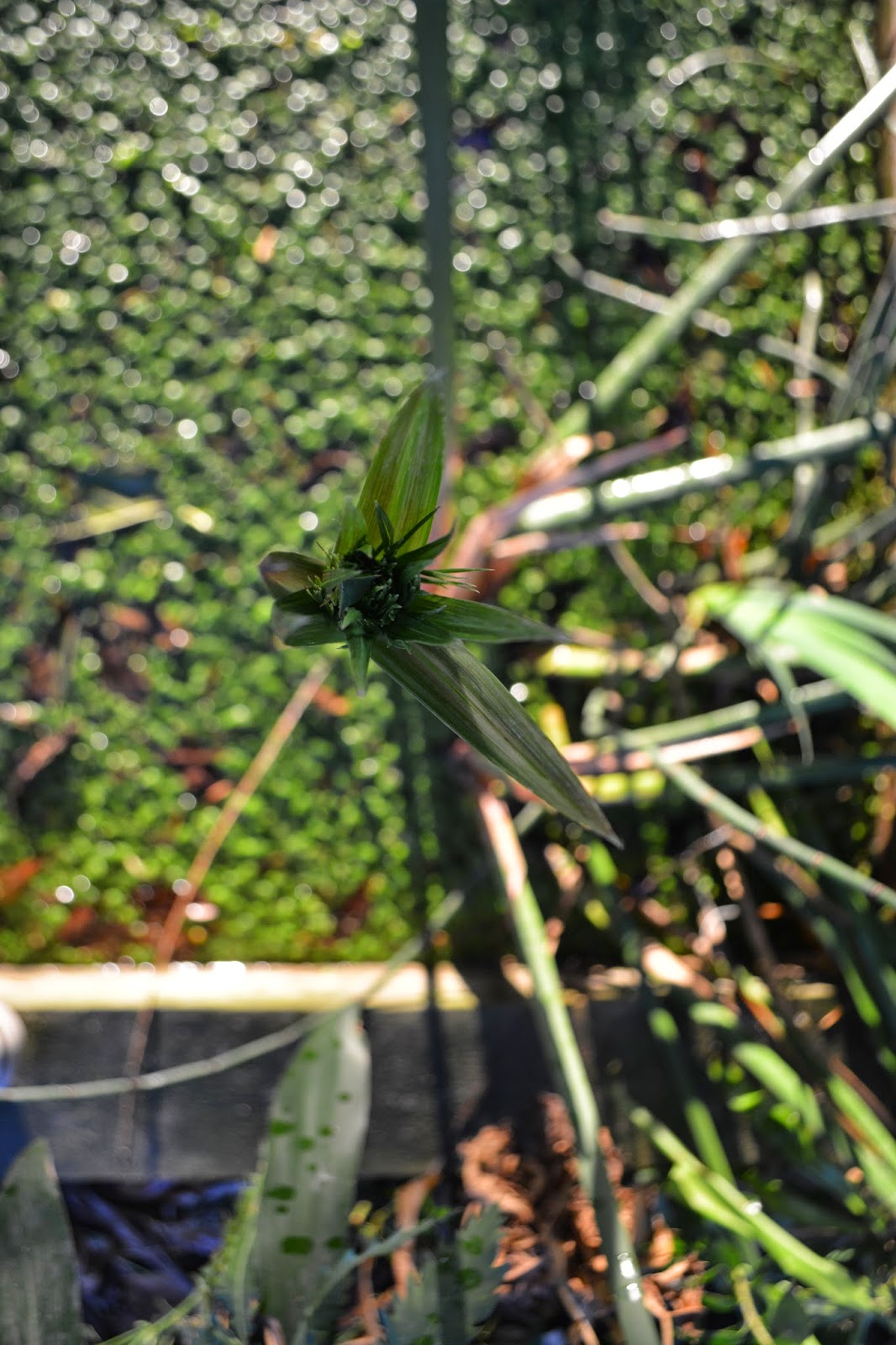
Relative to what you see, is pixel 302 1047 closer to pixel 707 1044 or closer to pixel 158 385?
pixel 707 1044

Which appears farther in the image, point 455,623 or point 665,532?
point 665,532

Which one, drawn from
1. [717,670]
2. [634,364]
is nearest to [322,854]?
[717,670]

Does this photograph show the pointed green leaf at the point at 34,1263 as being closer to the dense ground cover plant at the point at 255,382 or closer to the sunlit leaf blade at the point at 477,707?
the dense ground cover plant at the point at 255,382

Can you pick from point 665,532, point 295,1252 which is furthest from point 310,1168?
point 665,532

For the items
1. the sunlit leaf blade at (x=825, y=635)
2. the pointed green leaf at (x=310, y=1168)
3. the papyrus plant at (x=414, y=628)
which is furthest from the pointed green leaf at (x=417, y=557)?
the pointed green leaf at (x=310, y=1168)

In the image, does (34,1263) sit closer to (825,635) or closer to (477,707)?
(477,707)
